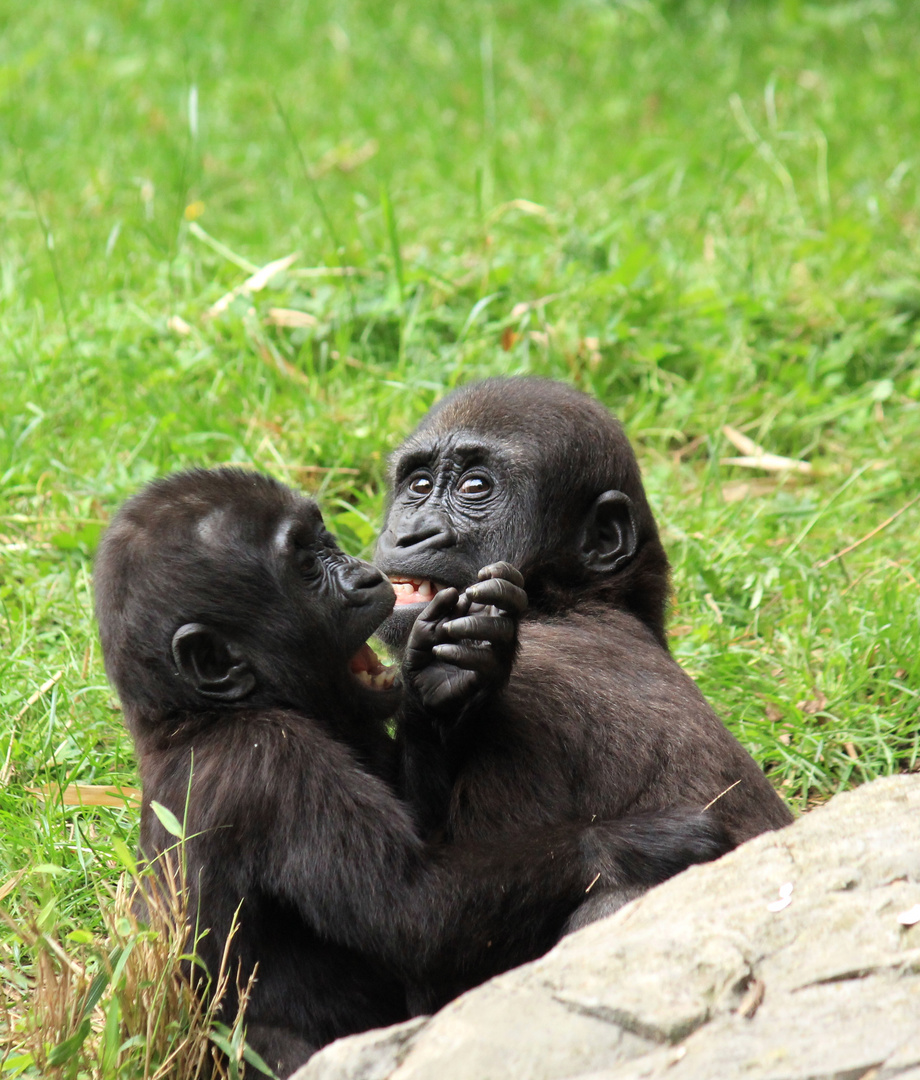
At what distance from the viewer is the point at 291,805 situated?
124 inches

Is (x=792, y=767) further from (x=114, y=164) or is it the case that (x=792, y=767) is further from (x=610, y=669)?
(x=114, y=164)

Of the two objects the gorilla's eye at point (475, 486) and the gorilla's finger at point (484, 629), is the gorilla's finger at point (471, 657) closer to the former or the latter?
the gorilla's finger at point (484, 629)

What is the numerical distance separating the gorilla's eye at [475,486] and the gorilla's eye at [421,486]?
12cm

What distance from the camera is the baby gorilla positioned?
311cm

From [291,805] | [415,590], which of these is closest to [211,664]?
[291,805]

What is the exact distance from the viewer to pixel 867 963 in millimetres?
2469

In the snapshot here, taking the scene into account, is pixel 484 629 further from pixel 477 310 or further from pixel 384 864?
pixel 477 310

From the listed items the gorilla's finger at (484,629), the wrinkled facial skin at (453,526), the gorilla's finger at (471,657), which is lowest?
the wrinkled facial skin at (453,526)

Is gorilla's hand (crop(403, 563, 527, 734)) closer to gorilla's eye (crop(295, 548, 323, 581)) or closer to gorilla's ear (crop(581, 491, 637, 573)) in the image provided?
gorilla's eye (crop(295, 548, 323, 581))

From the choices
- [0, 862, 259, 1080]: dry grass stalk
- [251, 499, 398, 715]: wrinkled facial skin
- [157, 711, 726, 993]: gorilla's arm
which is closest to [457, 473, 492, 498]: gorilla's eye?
[251, 499, 398, 715]: wrinkled facial skin

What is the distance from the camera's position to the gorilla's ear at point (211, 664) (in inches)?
132

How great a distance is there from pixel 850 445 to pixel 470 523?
303cm

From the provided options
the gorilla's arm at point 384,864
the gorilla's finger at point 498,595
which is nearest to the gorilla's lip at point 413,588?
the gorilla's finger at point 498,595

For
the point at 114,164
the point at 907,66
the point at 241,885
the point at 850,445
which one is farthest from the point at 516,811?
the point at 907,66
